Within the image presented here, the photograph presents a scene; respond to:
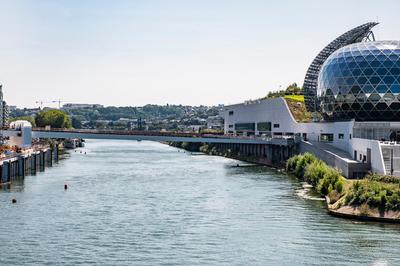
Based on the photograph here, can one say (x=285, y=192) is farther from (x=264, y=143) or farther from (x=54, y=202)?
(x=264, y=143)

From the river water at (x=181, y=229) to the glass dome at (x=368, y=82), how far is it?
23193 mm

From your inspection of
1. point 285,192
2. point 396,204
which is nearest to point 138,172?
point 285,192

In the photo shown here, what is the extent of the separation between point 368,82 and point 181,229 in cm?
4932

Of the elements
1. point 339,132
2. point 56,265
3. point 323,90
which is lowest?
point 56,265

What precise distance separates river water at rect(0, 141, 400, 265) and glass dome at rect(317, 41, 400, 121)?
23193 mm

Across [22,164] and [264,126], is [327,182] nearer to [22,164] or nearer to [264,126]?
[22,164]

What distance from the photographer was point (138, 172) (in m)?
92.6

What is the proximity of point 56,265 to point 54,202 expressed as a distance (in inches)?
924

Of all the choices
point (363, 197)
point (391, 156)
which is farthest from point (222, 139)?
point (363, 197)

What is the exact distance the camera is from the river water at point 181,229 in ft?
121

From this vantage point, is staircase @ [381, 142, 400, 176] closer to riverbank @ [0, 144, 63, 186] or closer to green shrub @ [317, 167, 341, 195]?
green shrub @ [317, 167, 341, 195]

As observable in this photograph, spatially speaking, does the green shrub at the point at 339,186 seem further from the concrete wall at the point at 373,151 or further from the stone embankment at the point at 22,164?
the stone embankment at the point at 22,164

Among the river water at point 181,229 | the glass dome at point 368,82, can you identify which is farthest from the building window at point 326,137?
the river water at point 181,229

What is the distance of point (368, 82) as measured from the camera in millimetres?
86312
